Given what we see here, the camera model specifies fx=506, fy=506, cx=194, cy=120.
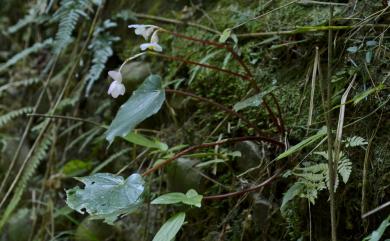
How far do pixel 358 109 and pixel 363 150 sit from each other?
0.32 ft

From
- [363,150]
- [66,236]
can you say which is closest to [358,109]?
[363,150]

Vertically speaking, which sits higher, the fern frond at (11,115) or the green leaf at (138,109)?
the green leaf at (138,109)

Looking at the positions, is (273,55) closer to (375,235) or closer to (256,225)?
(256,225)

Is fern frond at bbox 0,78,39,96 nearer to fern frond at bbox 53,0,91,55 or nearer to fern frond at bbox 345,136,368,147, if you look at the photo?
fern frond at bbox 53,0,91,55

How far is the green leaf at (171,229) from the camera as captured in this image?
98 cm

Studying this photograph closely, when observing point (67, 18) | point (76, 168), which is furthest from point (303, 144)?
point (67, 18)

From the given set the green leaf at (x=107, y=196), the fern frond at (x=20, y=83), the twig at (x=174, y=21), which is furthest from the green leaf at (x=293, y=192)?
the fern frond at (x=20, y=83)

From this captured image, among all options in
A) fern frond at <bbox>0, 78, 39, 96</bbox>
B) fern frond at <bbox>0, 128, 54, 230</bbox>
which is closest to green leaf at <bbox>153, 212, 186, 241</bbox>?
fern frond at <bbox>0, 128, 54, 230</bbox>

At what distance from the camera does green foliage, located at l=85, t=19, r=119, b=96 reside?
167 centimetres

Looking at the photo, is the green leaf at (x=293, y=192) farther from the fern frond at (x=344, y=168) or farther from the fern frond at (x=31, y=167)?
the fern frond at (x=31, y=167)

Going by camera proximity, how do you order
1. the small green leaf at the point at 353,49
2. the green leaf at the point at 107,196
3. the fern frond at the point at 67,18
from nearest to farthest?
the green leaf at the point at 107,196, the small green leaf at the point at 353,49, the fern frond at the point at 67,18

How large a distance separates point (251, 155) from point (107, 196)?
39cm

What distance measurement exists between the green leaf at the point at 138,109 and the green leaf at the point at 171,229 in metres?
0.20

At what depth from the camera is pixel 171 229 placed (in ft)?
3.28
